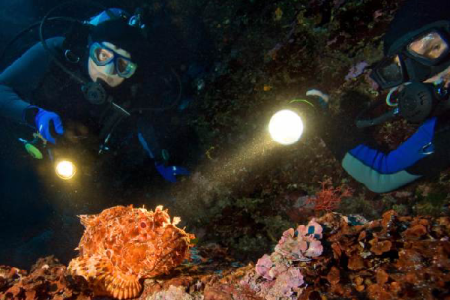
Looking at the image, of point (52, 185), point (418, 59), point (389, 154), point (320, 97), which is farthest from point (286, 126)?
point (52, 185)

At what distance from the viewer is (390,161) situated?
9.42 ft

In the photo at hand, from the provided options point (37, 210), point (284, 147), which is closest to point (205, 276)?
point (284, 147)

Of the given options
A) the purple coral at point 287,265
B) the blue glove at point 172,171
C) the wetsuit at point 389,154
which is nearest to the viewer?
the purple coral at point 287,265

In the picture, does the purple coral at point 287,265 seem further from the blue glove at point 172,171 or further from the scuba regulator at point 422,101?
the blue glove at point 172,171

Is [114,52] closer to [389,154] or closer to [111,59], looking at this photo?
[111,59]

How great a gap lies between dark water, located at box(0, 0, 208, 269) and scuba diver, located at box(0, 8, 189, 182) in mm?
486

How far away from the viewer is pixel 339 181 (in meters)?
3.38

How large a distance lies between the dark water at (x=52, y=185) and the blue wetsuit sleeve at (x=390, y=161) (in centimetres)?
257

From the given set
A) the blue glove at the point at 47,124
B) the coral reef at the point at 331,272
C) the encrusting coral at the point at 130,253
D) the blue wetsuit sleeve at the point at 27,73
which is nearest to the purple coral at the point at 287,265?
the coral reef at the point at 331,272

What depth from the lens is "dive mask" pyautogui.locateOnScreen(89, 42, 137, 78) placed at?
186 inches

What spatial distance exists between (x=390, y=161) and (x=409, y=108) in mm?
786

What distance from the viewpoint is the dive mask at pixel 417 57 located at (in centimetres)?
239

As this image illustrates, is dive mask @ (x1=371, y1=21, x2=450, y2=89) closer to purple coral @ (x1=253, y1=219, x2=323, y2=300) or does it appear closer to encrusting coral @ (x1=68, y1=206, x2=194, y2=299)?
purple coral @ (x1=253, y1=219, x2=323, y2=300)

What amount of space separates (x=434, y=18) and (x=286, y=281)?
339cm
